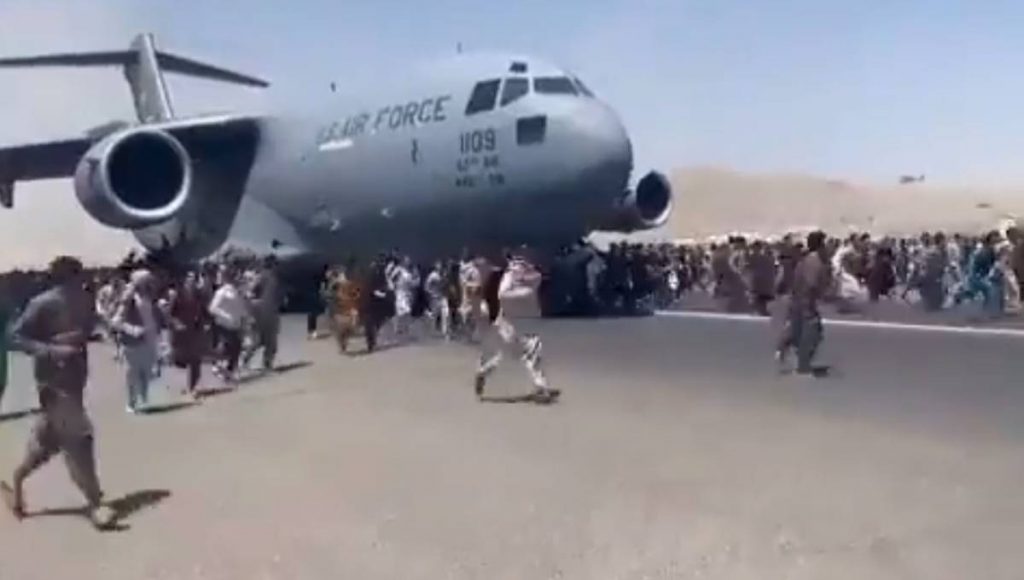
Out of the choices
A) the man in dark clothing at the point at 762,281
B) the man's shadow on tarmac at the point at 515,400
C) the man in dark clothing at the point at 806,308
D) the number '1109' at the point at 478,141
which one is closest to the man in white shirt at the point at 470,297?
the man's shadow on tarmac at the point at 515,400

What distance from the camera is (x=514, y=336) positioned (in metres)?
10.9

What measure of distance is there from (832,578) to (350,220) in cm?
1568

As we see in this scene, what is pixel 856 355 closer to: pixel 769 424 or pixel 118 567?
pixel 769 424

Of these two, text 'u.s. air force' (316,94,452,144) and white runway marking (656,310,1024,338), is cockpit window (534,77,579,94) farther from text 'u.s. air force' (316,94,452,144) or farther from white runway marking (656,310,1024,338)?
white runway marking (656,310,1024,338)

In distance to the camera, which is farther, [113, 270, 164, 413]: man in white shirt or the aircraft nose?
the aircraft nose

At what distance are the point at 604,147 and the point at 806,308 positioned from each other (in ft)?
16.0

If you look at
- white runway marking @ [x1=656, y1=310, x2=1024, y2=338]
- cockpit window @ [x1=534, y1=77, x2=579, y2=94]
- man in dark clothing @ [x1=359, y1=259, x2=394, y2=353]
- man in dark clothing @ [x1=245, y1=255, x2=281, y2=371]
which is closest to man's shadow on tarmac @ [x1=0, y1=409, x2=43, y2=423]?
man in dark clothing @ [x1=245, y1=255, x2=281, y2=371]

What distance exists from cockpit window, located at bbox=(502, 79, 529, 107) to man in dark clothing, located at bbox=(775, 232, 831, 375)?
5.98m

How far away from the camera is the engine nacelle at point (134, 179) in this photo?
21.0 m

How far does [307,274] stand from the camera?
2267 centimetres

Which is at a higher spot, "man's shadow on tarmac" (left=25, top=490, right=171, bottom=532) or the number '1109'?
the number '1109'

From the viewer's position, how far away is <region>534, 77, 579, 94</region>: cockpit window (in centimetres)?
1739

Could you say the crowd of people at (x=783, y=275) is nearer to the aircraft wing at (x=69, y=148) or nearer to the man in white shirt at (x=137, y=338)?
the aircraft wing at (x=69, y=148)

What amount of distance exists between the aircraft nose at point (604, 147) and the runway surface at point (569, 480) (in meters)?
4.16
